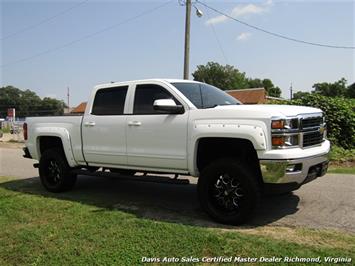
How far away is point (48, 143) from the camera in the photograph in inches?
332

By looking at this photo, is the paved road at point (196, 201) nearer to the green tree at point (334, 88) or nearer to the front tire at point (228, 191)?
the front tire at point (228, 191)

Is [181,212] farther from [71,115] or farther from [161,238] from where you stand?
[71,115]

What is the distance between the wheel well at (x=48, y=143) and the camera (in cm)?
824

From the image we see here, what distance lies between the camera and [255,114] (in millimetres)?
5262

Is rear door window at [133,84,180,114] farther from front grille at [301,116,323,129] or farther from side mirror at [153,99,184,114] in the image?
front grille at [301,116,323,129]

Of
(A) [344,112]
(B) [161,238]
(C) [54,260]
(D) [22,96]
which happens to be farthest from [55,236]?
(D) [22,96]

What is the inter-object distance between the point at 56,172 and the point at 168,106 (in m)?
3.32

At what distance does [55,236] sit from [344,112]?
400 inches

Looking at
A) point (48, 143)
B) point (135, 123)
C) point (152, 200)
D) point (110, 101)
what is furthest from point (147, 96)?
point (48, 143)

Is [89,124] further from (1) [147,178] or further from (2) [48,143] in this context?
(2) [48,143]

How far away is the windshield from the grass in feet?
5.87

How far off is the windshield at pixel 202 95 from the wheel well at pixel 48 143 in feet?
9.93

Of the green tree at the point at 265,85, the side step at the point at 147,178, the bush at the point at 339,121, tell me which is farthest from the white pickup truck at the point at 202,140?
the green tree at the point at 265,85

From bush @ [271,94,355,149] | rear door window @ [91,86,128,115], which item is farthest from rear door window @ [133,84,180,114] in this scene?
bush @ [271,94,355,149]
